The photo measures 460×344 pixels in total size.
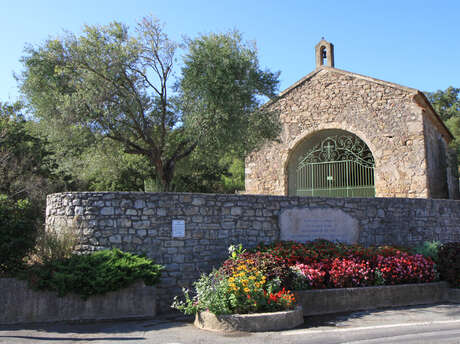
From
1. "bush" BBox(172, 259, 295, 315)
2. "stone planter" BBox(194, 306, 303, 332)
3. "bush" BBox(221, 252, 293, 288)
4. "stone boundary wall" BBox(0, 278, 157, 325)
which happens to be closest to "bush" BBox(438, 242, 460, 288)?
"bush" BBox(221, 252, 293, 288)

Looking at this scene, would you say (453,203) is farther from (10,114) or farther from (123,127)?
(10,114)

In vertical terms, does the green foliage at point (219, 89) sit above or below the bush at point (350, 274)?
above

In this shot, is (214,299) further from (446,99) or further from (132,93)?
(446,99)

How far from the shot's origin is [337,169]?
620 inches

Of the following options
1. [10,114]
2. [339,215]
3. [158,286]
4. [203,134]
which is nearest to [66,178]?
[10,114]

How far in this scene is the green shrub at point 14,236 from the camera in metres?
7.23

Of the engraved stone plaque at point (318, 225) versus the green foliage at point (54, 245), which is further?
the engraved stone plaque at point (318, 225)

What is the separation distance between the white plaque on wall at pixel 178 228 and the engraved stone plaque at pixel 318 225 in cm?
242

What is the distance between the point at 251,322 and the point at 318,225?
4.14 m

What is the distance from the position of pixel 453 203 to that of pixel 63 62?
480 inches

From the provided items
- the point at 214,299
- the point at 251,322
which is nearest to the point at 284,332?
the point at 251,322

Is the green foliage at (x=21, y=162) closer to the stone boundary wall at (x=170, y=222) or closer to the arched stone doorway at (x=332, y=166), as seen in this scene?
the stone boundary wall at (x=170, y=222)

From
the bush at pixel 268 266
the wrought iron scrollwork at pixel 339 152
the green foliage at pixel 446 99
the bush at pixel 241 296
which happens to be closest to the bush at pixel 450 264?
the bush at pixel 268 266

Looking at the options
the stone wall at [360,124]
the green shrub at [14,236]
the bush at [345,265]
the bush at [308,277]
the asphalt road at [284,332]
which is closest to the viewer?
the asphalt road at [284,332]
